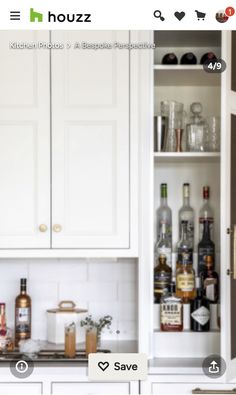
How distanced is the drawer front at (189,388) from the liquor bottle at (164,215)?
48cm

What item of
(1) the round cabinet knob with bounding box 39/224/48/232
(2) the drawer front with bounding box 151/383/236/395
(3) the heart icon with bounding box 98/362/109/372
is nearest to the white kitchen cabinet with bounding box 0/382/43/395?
(3) the heart icon with bounding box 98/362/109/372

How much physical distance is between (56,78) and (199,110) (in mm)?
471

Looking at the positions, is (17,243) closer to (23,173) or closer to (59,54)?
(23,173)

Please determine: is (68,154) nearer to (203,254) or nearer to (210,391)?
(203,254)

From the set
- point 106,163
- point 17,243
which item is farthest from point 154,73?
point 17,243

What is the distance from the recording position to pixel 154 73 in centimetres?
225

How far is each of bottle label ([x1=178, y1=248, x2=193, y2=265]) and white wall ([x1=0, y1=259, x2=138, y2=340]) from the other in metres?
0.17

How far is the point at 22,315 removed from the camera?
2.28 metres

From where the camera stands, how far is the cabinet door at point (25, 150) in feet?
7.06
